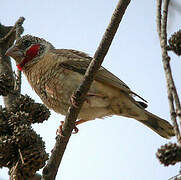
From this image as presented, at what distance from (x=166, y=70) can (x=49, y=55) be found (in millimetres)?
2593

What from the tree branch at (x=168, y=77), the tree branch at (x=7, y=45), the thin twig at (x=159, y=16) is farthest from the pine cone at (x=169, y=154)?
the tree branch at (x=7, y=45)

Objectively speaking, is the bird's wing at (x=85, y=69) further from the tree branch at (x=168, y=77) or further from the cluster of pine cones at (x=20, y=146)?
the tree branch at (x=168, y=77)

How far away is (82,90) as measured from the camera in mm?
2750

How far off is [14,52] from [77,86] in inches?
46.5

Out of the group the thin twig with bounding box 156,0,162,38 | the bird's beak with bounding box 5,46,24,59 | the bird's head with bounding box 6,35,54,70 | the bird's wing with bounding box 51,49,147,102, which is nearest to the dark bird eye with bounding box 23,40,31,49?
the bird's head with bounding box 6,35,54,70

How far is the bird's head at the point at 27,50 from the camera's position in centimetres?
440

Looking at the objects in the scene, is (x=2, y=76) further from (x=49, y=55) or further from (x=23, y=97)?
(x=49, y=55)

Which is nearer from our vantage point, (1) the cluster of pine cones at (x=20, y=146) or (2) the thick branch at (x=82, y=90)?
(2) the thick branch at (x=82, y=90)

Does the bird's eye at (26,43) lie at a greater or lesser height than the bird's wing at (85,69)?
lesser

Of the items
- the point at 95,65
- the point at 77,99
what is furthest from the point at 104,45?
the point at 77,99

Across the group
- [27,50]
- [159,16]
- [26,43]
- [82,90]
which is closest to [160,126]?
[82,90]

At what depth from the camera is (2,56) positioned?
4.05m

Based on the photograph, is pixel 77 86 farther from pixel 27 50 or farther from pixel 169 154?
pixel 169 154

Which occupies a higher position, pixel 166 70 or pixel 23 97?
pixel 166 70
